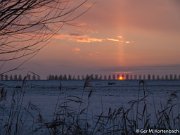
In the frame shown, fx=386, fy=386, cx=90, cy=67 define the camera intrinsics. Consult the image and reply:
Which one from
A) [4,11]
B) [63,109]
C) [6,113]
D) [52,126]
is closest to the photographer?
[4,11]

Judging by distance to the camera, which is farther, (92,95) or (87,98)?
(92,95)

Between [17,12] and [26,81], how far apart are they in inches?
108

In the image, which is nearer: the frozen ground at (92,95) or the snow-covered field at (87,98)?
the snow-covered field at (87,98)

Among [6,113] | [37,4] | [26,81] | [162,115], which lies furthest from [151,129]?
[6,113]

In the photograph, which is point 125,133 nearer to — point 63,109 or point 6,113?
point 63,109

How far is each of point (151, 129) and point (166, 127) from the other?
1.51 ft

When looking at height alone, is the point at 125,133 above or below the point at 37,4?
below

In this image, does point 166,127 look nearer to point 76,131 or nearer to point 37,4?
point 76,131

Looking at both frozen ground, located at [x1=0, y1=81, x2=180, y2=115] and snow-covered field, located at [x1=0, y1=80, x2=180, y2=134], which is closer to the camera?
snow-covered field, located at [x1=0, y1=80, x2=180, y2=134]

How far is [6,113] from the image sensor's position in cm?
1409

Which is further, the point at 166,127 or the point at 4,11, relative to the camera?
the point at 166,127

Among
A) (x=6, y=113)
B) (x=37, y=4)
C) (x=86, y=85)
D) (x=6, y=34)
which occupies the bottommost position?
(x=6, y=113)

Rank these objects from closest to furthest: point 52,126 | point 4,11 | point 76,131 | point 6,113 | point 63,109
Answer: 1. point 4,11
2. point 52,126
3. point 76,131
4. point 63,109
5. point 6,113

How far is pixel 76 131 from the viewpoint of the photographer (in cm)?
624
